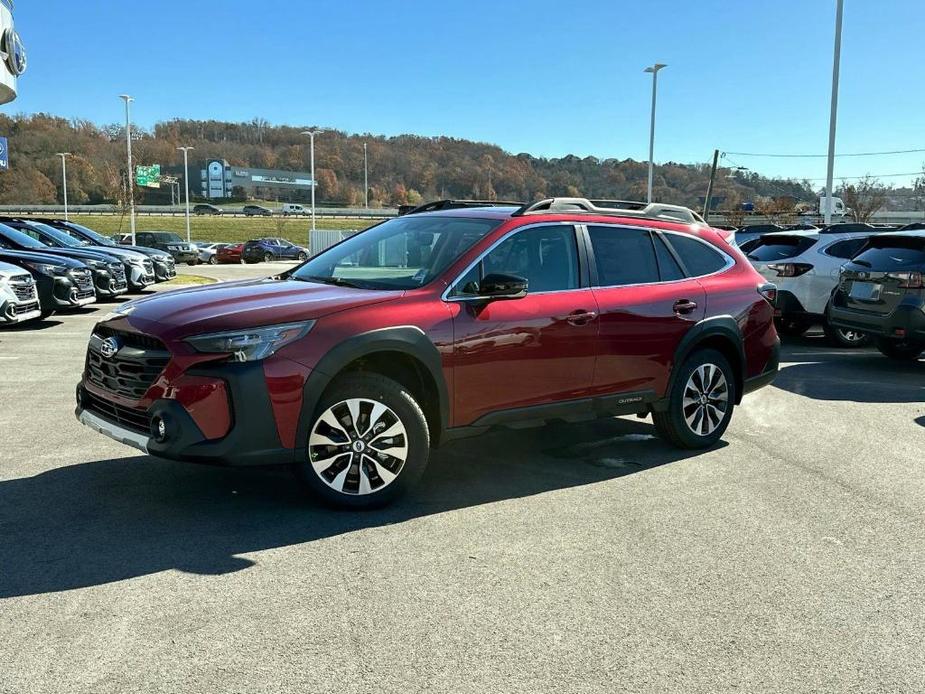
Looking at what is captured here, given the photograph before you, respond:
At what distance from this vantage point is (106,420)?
4.78 m

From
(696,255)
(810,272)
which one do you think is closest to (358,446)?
(696,255)

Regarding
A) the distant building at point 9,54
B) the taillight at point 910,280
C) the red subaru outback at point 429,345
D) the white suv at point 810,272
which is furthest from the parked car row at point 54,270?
the taillight at point 910,280

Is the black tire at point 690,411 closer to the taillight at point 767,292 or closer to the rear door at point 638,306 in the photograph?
the rear door at point 638,306

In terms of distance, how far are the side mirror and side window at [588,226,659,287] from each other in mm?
885

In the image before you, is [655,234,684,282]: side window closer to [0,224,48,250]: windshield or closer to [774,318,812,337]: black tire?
[774,318,812,337]: black tire

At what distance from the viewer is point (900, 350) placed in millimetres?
11133

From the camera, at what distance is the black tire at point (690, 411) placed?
6.17 m

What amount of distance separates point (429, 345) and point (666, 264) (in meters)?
2.31

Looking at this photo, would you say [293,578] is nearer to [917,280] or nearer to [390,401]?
[390,401]

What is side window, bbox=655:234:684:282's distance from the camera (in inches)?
242

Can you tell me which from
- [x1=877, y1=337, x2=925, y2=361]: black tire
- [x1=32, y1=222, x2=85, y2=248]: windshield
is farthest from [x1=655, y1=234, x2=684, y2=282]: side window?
[x1=32, y1=222, x2=85, y2=248]: windshield

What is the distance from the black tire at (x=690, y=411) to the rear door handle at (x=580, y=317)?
100 cm

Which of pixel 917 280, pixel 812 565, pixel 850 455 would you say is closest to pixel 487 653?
pixel 812 565

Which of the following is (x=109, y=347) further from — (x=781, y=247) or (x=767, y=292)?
(x=781, y=247)
